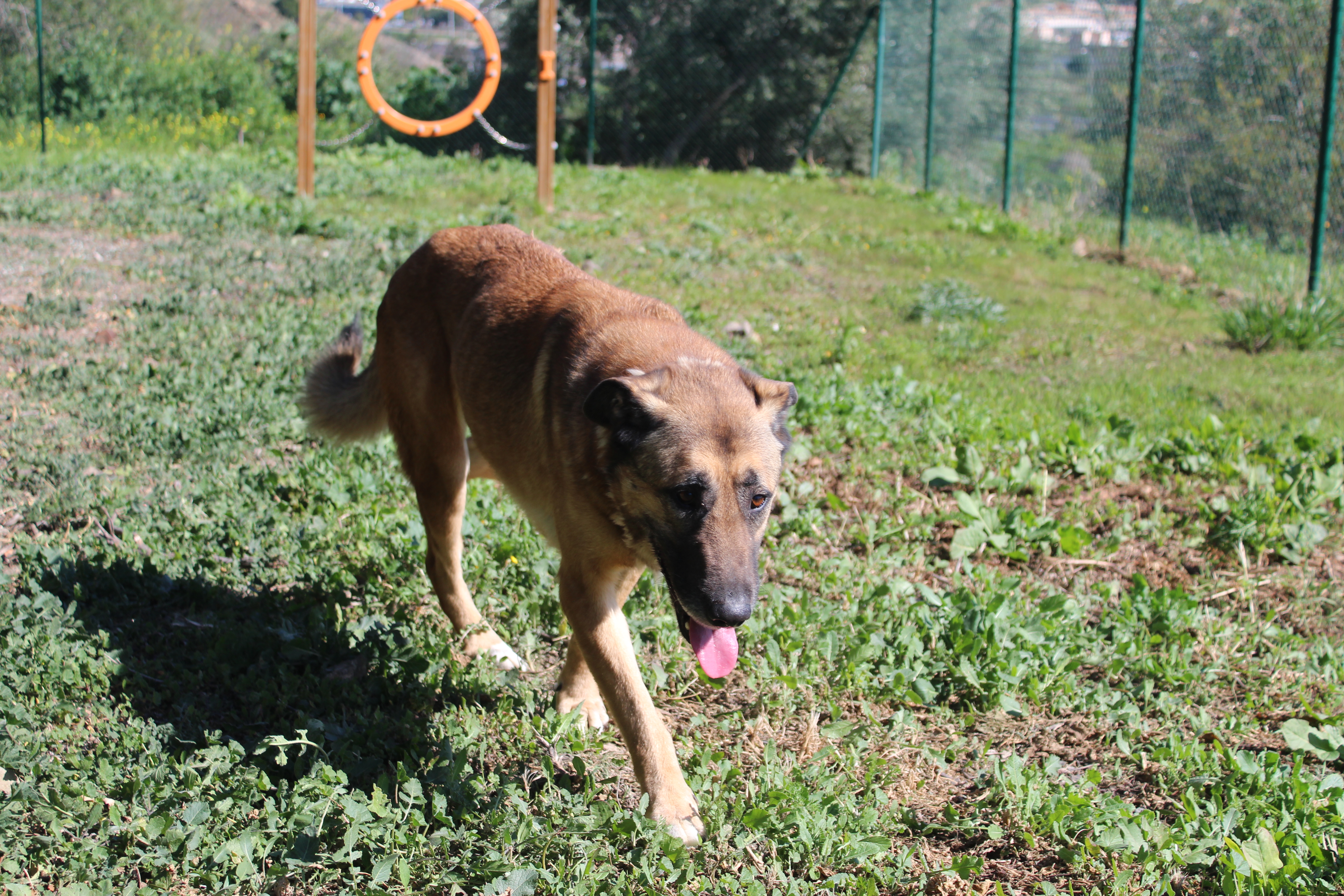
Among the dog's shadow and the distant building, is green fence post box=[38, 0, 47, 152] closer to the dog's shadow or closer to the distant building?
the dog's shadow

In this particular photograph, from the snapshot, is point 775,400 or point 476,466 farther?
point 476,466

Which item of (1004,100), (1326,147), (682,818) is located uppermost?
(1004,100)

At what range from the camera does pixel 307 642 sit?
377 cm

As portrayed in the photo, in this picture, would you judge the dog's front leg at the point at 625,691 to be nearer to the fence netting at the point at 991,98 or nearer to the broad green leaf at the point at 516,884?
the broad green leaf at the point at 516,884

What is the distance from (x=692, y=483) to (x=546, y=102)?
10006 millimetres

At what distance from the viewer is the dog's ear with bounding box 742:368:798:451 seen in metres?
3.25

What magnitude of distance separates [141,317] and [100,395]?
60.6 inches

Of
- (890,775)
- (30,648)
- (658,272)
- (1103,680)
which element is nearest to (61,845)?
(30,648)

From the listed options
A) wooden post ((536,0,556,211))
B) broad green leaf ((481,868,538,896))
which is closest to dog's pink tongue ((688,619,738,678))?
broad green leaf ((481,868,538,896))

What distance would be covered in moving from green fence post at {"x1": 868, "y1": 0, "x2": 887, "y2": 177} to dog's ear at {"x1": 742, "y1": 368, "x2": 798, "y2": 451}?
15.0m

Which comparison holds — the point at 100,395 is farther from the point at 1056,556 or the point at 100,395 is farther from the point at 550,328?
the point at 1056,556

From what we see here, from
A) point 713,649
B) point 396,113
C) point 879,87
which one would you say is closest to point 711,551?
point 713,649

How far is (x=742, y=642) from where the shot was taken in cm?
397

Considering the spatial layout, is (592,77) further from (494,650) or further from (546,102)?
(494,650)
